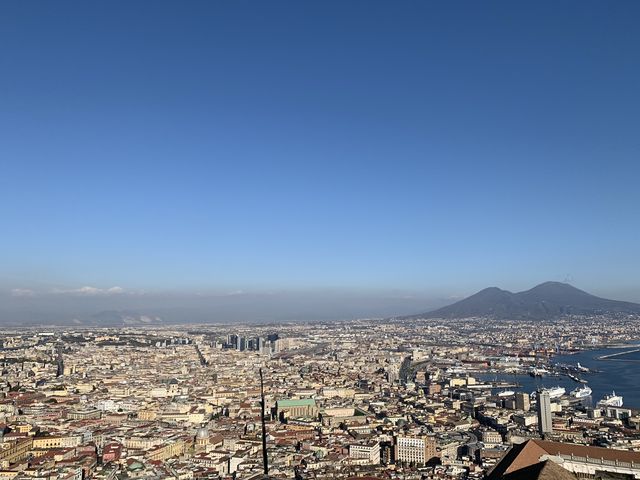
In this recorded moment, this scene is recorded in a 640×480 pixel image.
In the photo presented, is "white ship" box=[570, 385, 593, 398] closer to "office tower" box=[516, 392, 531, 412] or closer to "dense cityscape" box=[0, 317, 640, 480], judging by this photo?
"dense cityscape" box=[0, 317, 640, 480]

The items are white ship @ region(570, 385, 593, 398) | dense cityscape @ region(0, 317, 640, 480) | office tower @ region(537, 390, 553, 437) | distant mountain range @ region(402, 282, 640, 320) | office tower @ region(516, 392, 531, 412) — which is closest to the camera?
dense cityscape @ region(0, 317, 640, 480)

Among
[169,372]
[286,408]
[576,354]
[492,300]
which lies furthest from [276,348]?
[492,300]

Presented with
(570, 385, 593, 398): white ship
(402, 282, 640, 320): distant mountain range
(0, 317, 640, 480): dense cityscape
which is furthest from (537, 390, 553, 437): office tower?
(402, 282, 640, 320): distant mountain range

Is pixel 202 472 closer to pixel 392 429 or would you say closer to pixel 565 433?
pixel 392 429

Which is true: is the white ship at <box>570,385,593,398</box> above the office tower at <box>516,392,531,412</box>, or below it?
below

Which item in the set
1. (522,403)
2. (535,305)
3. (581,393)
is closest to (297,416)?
(522,403)

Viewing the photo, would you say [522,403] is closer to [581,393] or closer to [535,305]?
[581,393]

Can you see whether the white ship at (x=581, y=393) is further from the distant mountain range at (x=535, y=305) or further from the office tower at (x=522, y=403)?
the distant mountain range at (x=535, y=305)
